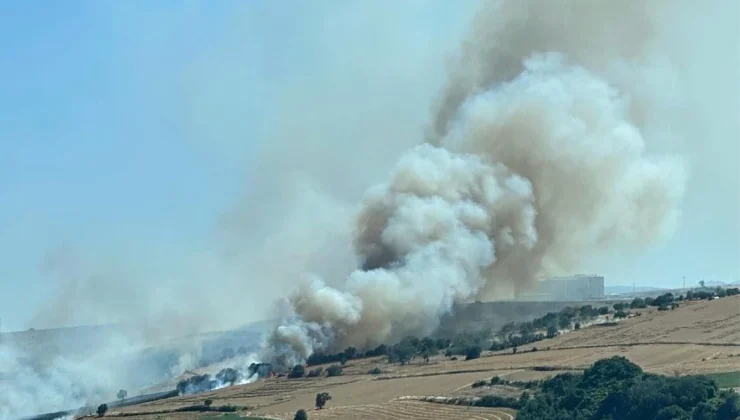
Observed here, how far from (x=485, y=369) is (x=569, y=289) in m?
57.6

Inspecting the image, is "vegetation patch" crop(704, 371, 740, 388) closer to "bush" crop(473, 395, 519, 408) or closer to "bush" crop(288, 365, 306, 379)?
"bush" crop(473, 395, 519, 408)

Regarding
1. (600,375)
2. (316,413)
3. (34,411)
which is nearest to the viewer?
(600,375)

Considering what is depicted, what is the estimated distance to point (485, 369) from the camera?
197 ft

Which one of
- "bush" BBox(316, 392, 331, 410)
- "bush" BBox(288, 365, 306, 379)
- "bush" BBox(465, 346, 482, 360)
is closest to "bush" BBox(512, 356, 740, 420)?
"bush" BBox(316, 392, 331, 410)

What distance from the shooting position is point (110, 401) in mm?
77125

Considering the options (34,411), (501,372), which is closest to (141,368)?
(34,411)

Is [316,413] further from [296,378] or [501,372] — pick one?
[296,378]

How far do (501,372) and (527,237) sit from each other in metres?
27.1

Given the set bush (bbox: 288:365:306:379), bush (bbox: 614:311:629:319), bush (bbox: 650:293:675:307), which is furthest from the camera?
bush (bbox: 650:293:675:307)

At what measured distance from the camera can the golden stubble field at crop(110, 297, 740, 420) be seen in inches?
2002

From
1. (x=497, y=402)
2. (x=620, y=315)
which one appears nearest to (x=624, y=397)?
(x=497, y=402)

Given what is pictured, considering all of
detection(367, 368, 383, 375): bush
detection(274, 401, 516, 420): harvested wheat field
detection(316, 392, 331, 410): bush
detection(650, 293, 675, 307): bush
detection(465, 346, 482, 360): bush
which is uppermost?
detection(650, 293, 675, 307): bush

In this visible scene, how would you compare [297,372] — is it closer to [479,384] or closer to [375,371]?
[375,371]

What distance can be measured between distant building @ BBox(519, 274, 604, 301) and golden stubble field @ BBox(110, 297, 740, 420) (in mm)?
27459
